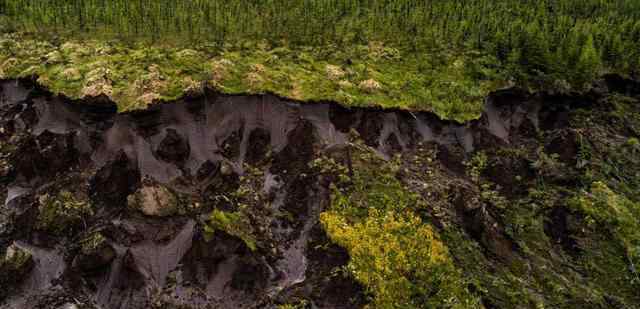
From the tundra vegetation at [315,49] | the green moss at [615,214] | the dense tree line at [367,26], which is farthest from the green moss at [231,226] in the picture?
the green moss at [615,214]

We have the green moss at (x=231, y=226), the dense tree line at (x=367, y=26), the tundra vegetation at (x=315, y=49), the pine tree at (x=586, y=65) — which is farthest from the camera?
the dense tree line at (x=367, y=26)

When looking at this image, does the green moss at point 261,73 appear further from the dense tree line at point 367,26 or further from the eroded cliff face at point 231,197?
the dense tree line at point 367,26

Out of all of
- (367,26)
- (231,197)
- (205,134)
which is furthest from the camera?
(367,26)

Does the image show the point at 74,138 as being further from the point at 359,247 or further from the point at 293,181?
the point at 359,247

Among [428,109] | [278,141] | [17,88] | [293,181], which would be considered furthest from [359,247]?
[17,88]

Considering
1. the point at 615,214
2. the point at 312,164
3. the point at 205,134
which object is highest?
the point at 205,134

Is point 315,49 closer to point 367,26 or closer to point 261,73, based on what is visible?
point 261,73

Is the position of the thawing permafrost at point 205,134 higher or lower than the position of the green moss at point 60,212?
higher

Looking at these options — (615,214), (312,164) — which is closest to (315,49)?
(312,164)
